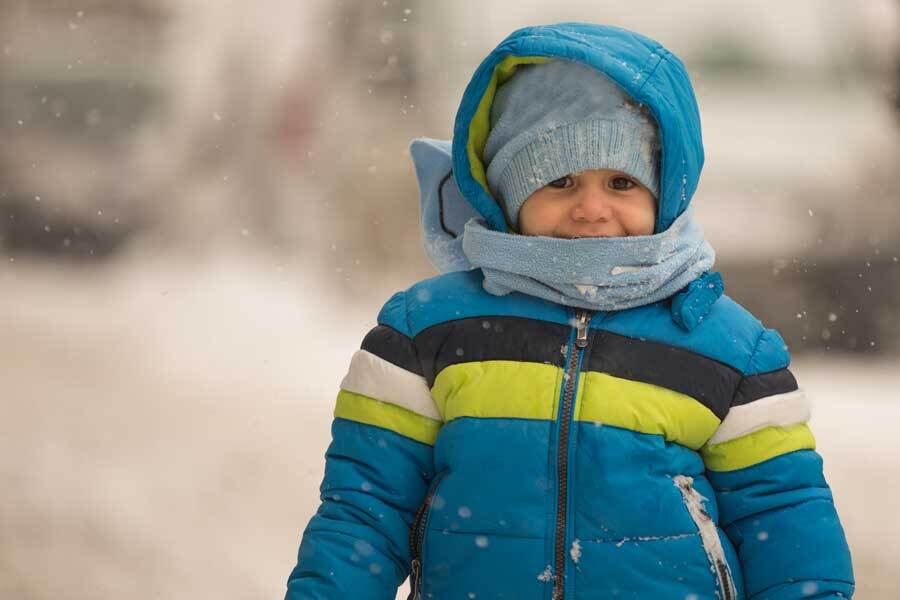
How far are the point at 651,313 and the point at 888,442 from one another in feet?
9.14

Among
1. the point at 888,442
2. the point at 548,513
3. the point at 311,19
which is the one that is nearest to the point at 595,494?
the point at 548,513

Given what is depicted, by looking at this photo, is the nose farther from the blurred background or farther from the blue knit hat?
the blurred background

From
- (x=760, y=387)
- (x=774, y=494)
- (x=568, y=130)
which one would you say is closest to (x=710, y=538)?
(x=774, y=494)

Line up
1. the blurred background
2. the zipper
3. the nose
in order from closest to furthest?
the zipper < the nose < the blurred background

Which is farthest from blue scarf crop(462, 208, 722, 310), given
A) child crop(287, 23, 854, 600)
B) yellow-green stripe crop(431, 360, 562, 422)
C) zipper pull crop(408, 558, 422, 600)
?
zipper pull crop(408, 558, 422, 600)

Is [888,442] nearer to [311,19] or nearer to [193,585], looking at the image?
[193,585]

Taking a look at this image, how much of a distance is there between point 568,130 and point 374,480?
58cm

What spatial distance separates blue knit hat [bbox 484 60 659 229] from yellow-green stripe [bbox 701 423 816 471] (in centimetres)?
38

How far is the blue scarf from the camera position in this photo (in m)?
1.89

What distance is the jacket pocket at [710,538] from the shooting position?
184 cm

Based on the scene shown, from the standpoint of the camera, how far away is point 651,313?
194cm

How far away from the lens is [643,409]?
72.5 inches

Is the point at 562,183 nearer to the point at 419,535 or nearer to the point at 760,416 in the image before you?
the point at 760,416

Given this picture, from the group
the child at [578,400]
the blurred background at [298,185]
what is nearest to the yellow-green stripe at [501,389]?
the child at [578,400]
